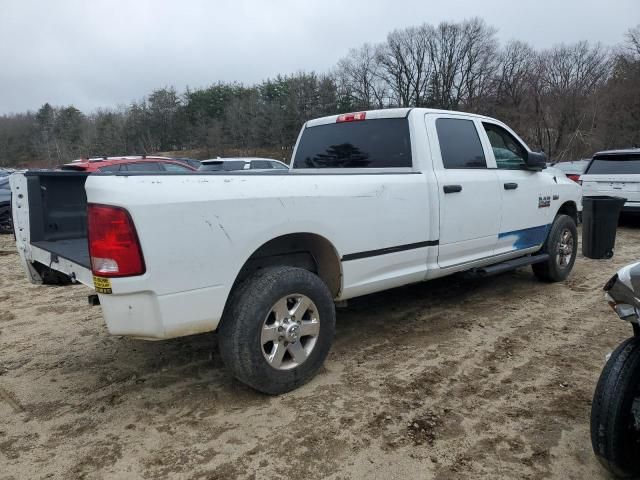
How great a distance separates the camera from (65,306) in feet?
17.2

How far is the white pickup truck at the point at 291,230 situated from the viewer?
8.39 ft

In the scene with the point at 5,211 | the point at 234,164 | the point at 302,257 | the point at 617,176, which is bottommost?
the point at 5,211

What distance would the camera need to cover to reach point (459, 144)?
14.6 ft

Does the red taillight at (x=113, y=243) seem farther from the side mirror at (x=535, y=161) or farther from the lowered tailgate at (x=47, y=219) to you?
the side mirror at (x=535, y=161)

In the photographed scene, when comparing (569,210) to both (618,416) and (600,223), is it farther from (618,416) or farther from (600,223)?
(618,416)

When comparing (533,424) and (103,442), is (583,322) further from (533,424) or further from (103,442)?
(103,442)

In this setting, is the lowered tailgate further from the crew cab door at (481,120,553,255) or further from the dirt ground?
the crew cab door at (481,120,553,255)

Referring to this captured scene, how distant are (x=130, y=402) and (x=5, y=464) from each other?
751 mm

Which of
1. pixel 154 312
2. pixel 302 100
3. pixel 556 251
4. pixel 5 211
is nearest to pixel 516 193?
pixel 556 251

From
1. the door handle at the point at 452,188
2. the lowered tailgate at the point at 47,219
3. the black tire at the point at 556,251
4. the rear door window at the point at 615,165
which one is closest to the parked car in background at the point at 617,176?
the rear door window at the point at 615,165

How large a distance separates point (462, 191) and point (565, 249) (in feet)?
7.95

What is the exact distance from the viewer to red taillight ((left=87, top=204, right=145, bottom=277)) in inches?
96.6

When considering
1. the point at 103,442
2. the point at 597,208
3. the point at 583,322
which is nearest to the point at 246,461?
the point at 103,442

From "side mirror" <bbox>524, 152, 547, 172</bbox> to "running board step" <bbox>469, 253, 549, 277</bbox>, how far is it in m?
0.99
